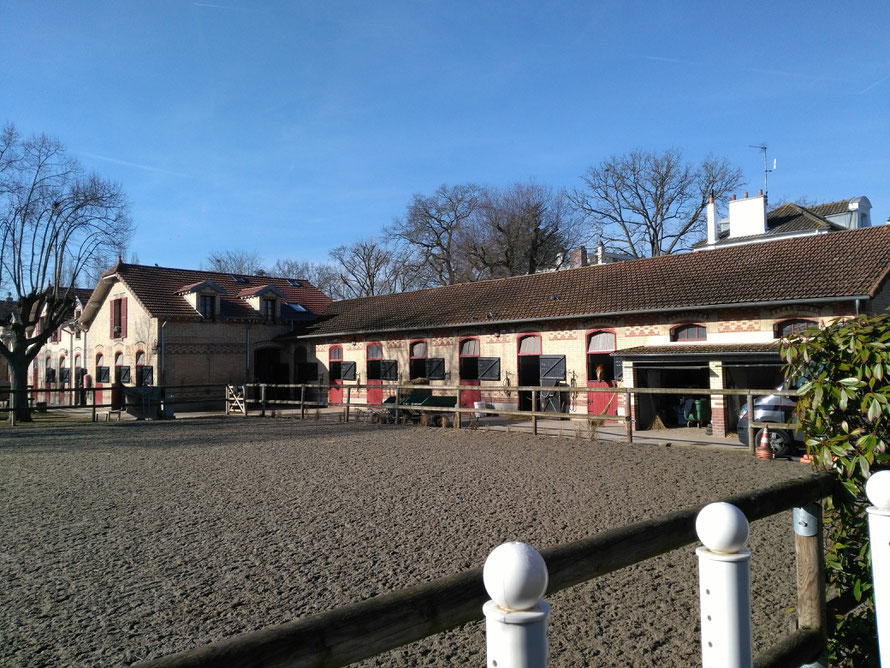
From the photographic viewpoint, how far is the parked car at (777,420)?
10.5 metres

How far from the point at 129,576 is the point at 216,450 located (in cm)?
779

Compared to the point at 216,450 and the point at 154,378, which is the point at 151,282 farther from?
the point at 216,450

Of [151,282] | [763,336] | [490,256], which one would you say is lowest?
[763,336]

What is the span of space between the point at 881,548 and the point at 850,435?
2.00 feet

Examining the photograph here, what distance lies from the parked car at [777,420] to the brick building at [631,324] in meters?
1.27

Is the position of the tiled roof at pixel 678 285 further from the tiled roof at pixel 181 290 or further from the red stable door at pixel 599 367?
the tiled roof at pixel 181 290

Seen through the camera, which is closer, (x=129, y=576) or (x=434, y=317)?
(x=129, y=576)

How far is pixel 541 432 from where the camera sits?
48.7 feet

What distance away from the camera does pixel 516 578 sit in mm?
1258

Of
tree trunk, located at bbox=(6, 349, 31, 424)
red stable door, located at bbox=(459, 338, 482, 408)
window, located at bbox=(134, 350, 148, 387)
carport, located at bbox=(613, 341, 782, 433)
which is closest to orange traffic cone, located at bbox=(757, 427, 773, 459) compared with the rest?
carport, located at bbox=(613, 341, 782, 433)

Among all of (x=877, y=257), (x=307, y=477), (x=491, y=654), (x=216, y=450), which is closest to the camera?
(x=491, y=654)

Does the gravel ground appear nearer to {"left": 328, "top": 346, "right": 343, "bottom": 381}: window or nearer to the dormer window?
{"left": 328, "top": 346, "right": 343, "bottom": 381}: window

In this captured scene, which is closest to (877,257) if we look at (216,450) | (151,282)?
(216,450)

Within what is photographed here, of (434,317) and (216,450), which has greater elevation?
(434,317)
